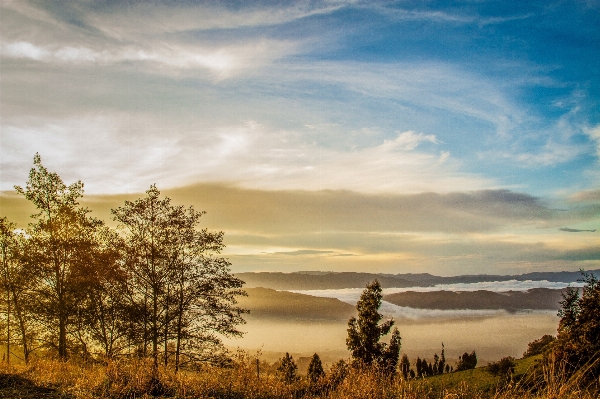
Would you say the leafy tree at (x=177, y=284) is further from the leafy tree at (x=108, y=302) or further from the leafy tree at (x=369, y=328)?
the leafy tree at (x=369, y=328)

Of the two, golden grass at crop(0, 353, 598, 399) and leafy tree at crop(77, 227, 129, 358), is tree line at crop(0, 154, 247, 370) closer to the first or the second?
leafy tree at crop(77, 227, 129, 358)

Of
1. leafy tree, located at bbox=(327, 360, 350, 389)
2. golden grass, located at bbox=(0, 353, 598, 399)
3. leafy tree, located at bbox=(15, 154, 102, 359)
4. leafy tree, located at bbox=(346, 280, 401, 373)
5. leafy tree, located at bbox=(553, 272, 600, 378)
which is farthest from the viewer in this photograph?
leafy tree, located at bbox=(346, 280, 401, 373)

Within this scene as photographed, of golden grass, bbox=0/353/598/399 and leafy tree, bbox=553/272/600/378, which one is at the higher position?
golden grass, bbox=0/353/598/399

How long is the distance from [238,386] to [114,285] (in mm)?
18910

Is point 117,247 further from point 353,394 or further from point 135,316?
point 353,394

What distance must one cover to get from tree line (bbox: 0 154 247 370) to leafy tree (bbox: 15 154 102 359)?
54mm

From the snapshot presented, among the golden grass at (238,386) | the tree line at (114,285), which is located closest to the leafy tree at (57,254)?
the tree line at (114,285)

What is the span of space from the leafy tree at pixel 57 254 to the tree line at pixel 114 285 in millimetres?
54

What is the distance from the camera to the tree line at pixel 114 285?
2361 centimetres

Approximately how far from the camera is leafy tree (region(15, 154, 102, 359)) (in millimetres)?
23297

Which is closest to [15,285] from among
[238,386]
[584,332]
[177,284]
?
[177,284]

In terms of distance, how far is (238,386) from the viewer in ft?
32.9

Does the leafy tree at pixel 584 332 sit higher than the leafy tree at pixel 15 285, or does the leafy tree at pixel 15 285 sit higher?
the leafy tree at pixel 15 285

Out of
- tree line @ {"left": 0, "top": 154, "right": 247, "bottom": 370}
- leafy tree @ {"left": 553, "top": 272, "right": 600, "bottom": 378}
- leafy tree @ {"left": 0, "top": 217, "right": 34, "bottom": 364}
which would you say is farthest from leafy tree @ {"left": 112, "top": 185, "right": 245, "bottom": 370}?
leafy tree @ {"left": 553, "top": 272, "right": 600, "bottom": 378}
